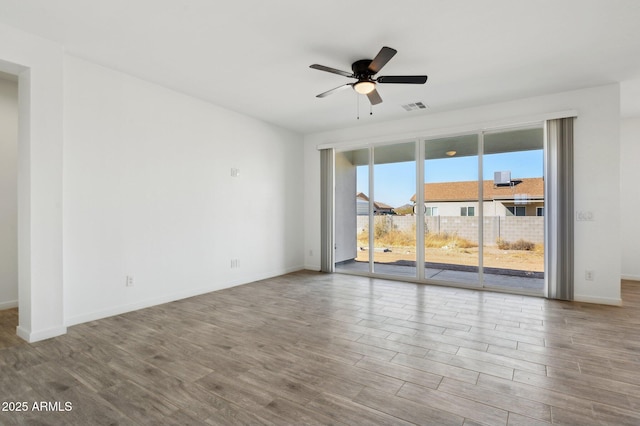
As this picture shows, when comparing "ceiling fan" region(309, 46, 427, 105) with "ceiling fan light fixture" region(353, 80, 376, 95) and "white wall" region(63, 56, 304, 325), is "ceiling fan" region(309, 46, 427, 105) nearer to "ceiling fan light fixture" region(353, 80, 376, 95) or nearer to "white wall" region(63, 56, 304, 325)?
"ceiling fan light fixture" region(353, 80, 376, 95)

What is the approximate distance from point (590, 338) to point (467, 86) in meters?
3.25

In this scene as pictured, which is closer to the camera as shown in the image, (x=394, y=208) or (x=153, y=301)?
(x=153, y=301)

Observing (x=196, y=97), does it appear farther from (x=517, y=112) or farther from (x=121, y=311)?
(x=517, y=112)

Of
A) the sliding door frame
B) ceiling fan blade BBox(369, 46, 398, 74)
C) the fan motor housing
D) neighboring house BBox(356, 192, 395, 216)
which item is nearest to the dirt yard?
the sliding door frame

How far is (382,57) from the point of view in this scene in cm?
292

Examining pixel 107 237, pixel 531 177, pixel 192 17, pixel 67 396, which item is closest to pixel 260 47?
pixel 192 17

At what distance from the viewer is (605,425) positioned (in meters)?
1.78

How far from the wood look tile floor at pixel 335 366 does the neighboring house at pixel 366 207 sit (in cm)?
227

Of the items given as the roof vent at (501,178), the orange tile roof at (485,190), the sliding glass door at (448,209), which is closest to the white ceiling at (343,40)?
the sliding glass door at (448,209)

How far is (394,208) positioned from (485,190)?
1547 millimetres

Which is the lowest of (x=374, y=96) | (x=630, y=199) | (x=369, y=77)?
(x=630, y=199)

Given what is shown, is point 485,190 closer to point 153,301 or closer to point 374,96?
point 374,96

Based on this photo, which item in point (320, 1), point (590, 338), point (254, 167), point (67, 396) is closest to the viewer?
point (67, 396)

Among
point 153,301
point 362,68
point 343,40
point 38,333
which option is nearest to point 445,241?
point 362,68
